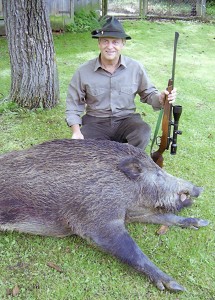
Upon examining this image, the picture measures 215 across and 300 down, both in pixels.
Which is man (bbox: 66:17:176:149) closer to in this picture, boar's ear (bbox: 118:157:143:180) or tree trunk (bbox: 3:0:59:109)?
boar's ear (bbox: 118:157:143:180)

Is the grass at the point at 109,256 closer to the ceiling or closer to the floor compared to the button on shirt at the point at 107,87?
closer to the floor

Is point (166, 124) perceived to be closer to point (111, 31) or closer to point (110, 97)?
point (110, 97)

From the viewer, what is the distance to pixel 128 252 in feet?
9.53

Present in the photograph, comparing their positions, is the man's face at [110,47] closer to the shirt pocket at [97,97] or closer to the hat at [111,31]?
the hat at [111,31]

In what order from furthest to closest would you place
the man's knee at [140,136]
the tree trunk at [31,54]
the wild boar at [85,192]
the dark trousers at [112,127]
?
the tree trunk at [31,54] → the dark trousers at [112,127] → the man's knee at [140,136] → the wild boar at [85,192]

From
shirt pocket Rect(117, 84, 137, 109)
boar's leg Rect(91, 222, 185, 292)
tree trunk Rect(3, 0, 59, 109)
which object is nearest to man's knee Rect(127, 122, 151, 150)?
shirt pocket Rect(117, 84, 137, 109)

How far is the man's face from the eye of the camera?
382cm

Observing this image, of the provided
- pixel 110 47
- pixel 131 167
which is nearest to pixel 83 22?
pixel 110 47

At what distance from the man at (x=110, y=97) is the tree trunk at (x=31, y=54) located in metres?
1.42

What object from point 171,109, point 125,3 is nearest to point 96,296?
point 171,109

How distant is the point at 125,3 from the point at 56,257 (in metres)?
11.3

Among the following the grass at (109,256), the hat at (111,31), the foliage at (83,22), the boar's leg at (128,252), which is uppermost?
the hat at (111,31)

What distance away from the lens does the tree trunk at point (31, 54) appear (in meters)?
5.10

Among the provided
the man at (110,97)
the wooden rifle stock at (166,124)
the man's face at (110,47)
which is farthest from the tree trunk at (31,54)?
the wooden rifle stock at (166,124)
